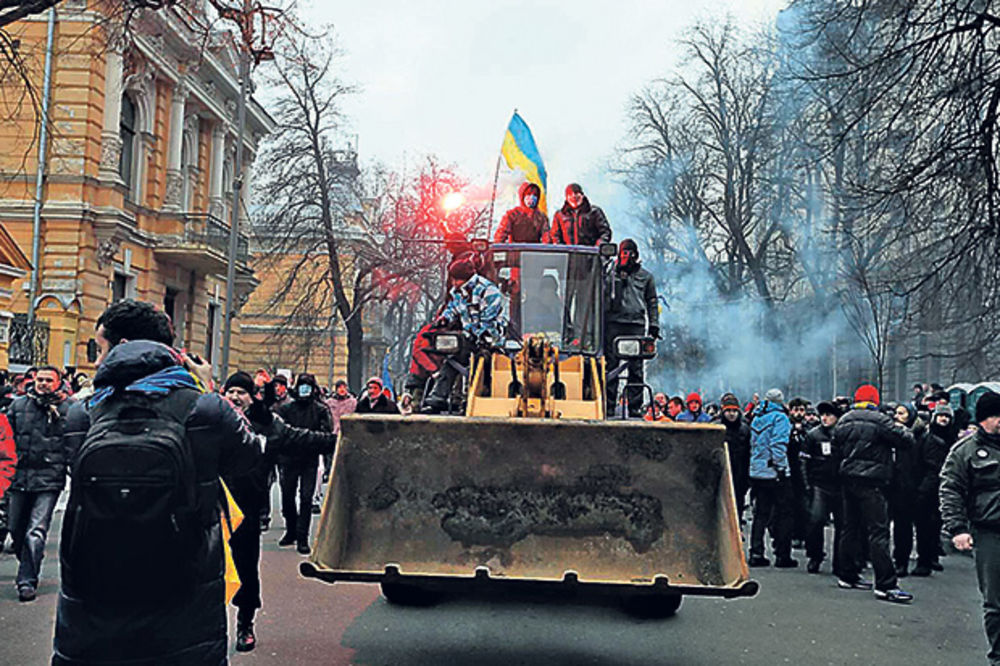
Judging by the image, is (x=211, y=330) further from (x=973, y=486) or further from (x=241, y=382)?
(x=973, y=486)

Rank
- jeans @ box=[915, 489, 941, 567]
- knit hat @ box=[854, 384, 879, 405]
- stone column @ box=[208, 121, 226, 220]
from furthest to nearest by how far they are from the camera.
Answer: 1. stone column @ box=[208, 121, 226, 220]
2. jeans @ box=[915, 489, 941, 567]
3. knit hat @ box=[854, 384, 879, 405]

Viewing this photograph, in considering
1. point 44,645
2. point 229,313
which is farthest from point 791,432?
point 229,313

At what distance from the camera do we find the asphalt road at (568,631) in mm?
6656

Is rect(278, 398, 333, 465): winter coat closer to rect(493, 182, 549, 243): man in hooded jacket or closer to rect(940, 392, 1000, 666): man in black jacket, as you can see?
rect(493, 182, 549, 243): man in hooded jacket

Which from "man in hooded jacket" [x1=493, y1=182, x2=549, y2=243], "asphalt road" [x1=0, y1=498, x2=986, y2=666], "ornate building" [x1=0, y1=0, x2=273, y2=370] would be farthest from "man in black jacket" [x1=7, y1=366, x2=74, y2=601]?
"ornate building" [x1=0, y1=0, x2=273, y2=370]

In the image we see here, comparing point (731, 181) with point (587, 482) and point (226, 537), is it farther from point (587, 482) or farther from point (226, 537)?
point (226, 537)

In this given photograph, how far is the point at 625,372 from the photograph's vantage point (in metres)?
9.05

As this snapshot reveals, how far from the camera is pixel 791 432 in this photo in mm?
12344

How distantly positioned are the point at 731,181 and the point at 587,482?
31.1 meters

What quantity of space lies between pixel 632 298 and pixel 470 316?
177 cm

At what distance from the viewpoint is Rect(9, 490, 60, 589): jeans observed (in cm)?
820

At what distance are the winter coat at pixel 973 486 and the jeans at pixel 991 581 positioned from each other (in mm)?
89

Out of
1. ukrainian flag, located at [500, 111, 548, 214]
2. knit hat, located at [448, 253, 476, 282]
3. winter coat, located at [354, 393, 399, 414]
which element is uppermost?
ukrainian flag, located at [500, 111, 548, 214]

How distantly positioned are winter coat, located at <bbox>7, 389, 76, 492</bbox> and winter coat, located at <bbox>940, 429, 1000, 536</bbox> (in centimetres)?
689
